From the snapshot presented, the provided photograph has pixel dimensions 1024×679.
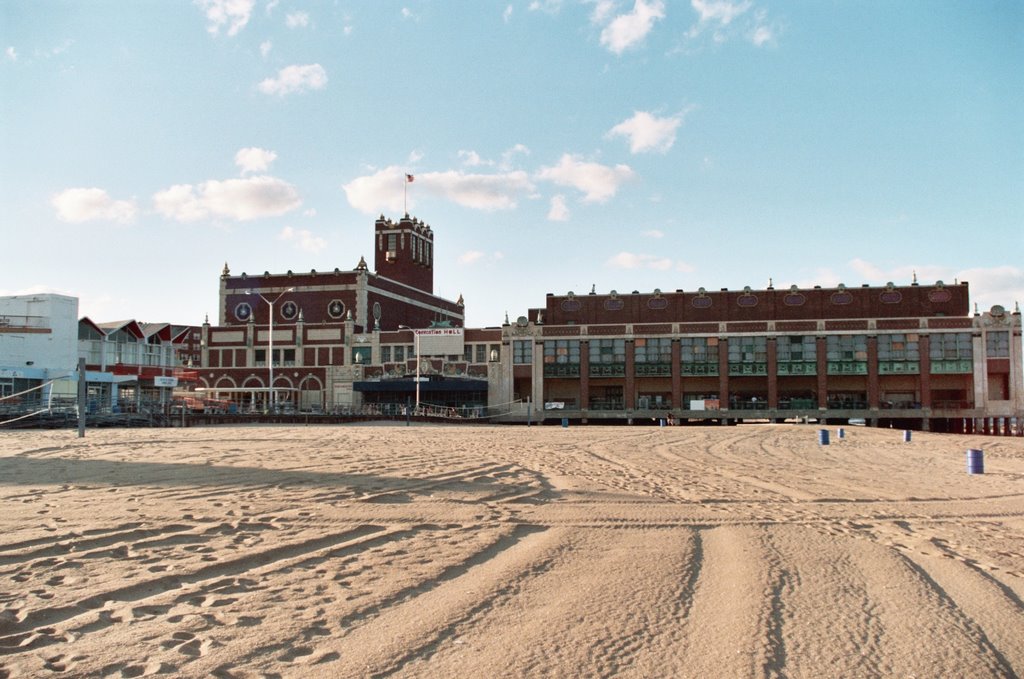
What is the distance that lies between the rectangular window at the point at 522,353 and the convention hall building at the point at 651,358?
14 centimetres

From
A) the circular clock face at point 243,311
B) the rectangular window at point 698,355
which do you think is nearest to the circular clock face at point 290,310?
the circular clock face at point 243,311

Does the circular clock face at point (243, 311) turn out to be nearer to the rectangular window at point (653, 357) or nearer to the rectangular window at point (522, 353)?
the rectangular window at point (522, 353)

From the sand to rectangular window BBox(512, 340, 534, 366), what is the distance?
197ft

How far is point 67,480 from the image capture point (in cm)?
1430

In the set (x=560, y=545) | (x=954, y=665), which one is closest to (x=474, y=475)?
(x=560, y=545)

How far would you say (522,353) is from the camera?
2980 inches

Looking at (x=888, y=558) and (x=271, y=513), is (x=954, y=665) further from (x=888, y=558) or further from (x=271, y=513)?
(x=271, y=513)

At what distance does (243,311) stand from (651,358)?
45.5m

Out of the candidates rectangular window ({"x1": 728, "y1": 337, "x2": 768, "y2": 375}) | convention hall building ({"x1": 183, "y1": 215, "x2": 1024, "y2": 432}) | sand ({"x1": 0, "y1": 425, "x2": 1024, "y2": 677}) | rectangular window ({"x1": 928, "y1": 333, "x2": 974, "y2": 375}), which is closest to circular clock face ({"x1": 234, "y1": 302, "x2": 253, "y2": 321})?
convention hall building ({"x1": 183, "y1": 215, "x2": 1024, "y2": 432})

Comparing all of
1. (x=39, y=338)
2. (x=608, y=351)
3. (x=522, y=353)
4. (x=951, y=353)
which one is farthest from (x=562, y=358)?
(x=39, y=338)

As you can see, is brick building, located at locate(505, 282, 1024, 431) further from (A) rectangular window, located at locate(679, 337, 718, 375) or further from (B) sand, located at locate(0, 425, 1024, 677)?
(B) sand, located at locate(0, 425, 1024, 677)

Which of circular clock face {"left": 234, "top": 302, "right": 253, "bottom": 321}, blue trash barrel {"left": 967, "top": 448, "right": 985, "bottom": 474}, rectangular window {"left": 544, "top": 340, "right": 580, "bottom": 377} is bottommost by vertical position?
blue trash barrel {"left": 967, "top": 448, "right": 985, "bottom": 474}

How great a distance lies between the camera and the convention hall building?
6931 cm

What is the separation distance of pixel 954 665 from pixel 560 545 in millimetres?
4483
